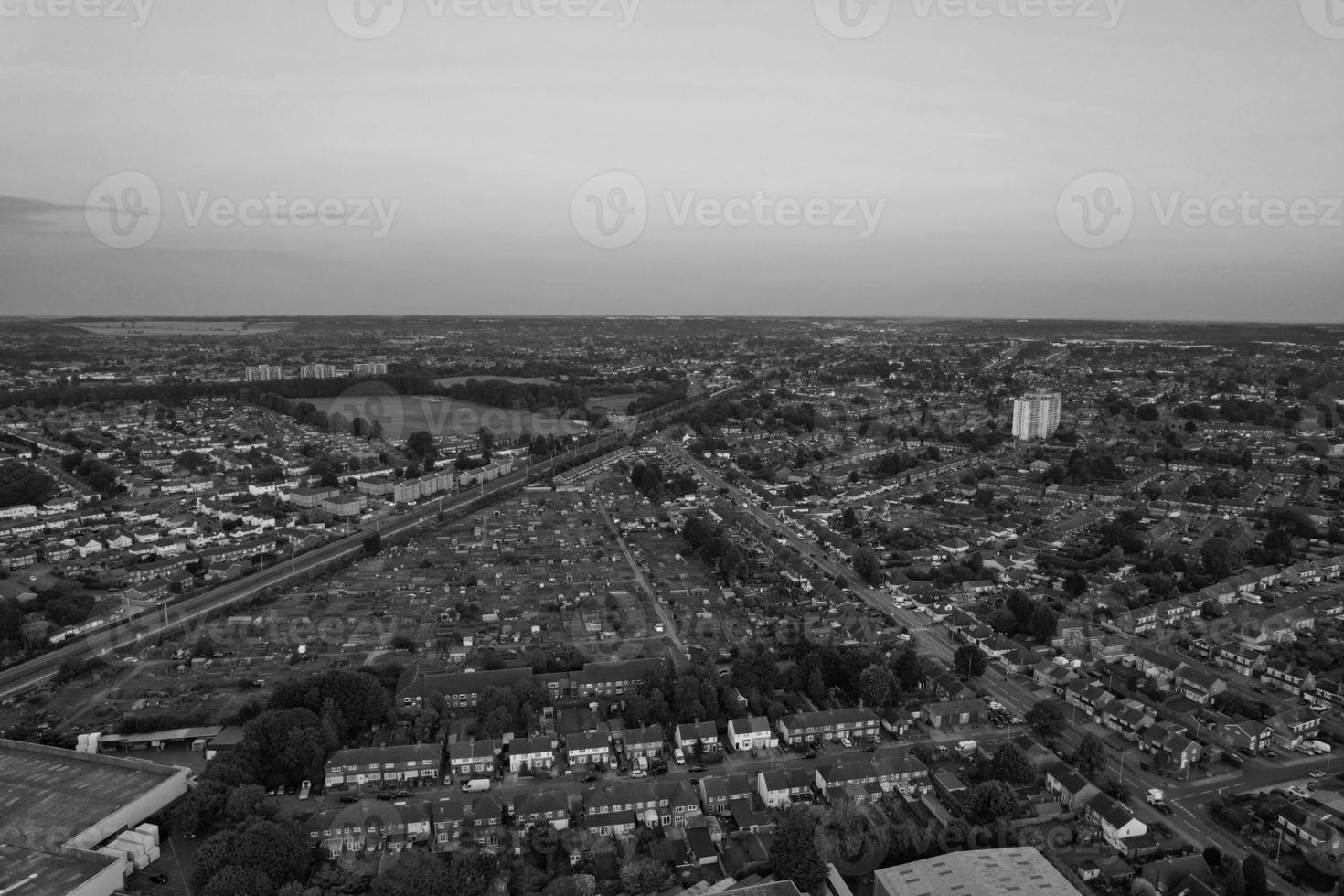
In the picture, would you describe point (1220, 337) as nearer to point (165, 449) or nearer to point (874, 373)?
point (874, 373)

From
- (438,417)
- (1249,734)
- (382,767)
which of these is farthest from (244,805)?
(438,417)

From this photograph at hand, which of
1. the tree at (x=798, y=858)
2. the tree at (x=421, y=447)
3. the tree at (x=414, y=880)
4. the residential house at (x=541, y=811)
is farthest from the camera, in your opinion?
the tree at (x=421, y=447)

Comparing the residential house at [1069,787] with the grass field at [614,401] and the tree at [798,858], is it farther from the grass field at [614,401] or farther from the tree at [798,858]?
the grass field at [614,401]

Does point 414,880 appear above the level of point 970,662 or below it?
below

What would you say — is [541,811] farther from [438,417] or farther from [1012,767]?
[438,417]

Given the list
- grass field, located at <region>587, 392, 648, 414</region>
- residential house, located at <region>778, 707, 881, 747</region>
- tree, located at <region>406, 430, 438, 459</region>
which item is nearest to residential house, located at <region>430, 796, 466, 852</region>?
residential house, located at <region>778, 707, 881, 747</region>

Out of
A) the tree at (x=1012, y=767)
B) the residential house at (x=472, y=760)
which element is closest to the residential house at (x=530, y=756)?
the residential house at (x=472, y=760)

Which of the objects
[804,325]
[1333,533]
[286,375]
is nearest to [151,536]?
[1333,533]
